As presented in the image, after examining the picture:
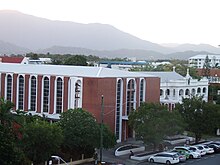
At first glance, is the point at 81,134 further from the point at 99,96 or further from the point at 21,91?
the point at 21,91

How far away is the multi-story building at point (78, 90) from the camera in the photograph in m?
50.4

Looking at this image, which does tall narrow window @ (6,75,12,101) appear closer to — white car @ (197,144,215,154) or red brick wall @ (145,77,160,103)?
red brick wall @ (145,77,160,103)

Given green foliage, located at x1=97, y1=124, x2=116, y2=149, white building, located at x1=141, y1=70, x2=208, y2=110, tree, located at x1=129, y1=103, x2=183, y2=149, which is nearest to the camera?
green foliage, located at x1=97, y1=124, x2=116, y2=149

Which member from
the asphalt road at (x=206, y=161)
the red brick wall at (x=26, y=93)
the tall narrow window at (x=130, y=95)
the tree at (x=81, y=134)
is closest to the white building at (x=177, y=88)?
the tall narrow window at (x=130, y=95)

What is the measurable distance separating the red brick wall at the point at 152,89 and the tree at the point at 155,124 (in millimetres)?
12817

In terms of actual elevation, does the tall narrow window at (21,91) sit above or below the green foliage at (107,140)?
above

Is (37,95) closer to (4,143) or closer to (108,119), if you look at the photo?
(108,119)

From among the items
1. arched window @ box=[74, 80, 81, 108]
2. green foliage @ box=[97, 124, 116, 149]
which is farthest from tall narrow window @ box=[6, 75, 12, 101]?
green foliage @ box=[97, 124, 116, 149]

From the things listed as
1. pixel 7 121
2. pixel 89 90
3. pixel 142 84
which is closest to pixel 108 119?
pixel 89 90

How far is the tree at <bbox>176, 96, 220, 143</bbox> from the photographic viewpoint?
48.7 metres

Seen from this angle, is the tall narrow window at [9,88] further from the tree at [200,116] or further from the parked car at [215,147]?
the parked car at [215,147]

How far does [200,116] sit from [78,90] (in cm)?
1279

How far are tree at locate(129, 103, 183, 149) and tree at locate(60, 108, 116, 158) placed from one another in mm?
3564

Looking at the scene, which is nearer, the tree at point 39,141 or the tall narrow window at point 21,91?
the tree at point 39,141
